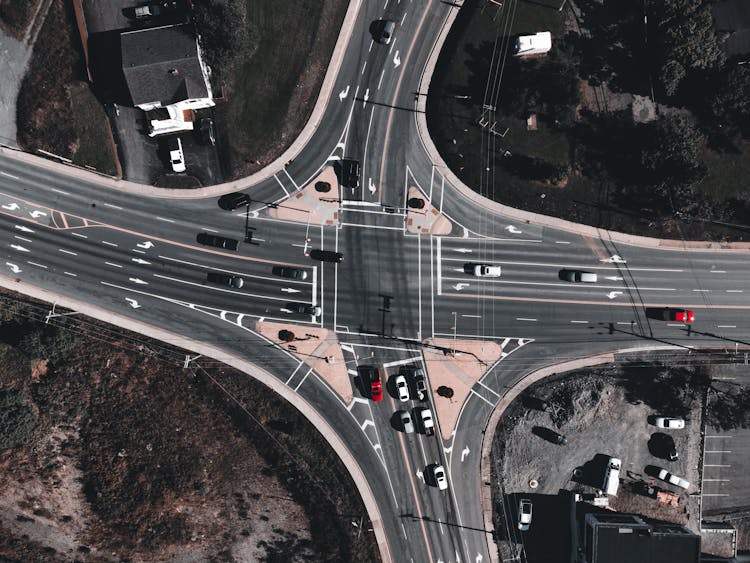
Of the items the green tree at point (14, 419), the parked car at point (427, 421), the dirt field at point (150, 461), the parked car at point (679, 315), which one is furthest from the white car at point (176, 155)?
the parked car at point (679, 315)

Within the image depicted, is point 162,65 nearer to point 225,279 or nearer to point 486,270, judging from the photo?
point 225,279

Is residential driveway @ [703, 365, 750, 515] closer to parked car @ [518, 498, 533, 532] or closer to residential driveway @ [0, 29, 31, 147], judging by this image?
parked car @ [518, 498, 533, 532]

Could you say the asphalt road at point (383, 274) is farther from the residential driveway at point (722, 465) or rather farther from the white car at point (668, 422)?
the residential driveway at point (722, 465)

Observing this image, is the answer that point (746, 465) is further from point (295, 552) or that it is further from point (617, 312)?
point (295, 552)

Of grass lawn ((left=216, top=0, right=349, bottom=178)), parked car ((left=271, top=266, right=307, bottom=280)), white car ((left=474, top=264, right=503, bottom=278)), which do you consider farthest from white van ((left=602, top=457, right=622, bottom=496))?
grass lawn ((left=216, top=0, right=349, bottom=178))

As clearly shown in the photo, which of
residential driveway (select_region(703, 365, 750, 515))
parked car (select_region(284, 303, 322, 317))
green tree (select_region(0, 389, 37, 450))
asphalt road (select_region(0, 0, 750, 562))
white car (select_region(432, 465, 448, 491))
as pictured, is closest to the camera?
green tree (select_region(0, 389, 37, 450))

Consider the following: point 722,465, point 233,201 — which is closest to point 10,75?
point 233,201

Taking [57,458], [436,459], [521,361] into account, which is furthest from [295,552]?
[521,361]
